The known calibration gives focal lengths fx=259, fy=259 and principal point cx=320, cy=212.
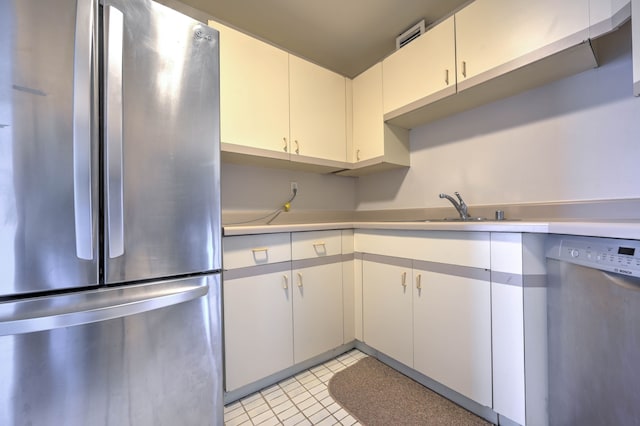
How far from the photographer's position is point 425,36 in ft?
5.37

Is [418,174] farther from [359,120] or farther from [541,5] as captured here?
[541,5]

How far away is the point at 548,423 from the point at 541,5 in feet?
5.92

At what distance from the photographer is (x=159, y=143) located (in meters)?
0.89

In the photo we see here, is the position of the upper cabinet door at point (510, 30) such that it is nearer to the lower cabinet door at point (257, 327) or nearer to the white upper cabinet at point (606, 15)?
the white upper cabinet at point (606, 15)

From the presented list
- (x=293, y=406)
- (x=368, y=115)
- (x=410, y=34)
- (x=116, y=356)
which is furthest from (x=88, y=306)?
(x=410, y=34)

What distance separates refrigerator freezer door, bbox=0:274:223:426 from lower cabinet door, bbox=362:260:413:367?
39.7 inches

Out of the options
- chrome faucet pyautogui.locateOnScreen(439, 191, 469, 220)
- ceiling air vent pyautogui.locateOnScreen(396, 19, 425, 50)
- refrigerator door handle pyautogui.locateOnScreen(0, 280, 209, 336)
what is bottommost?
refrigerator door handle pyautogui.locateOnScreen(0, 280, 209, 336)

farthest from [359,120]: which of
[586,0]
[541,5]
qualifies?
[586,0]

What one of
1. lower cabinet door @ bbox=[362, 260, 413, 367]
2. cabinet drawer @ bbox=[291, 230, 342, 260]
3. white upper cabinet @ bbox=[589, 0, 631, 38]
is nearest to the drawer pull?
cabinet drawer @ bbox=[291, 230, 342, 260]

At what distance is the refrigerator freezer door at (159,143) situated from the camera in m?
0.80

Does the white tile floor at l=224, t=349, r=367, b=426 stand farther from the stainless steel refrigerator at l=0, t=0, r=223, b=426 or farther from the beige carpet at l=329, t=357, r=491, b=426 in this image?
the stainless steel refrigerator at l=0, t=0, r=223, b=426

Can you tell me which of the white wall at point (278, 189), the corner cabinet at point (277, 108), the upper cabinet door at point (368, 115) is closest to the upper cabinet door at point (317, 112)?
the corner cabinet at point (277, 108)

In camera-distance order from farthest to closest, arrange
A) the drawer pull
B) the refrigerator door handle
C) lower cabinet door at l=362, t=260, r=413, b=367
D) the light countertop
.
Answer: the drawer pull
lower cabinet door at l=362, t=260, r=413, b=367
the light countertop
the refrigerator door handle

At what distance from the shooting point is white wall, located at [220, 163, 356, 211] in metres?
1.88
